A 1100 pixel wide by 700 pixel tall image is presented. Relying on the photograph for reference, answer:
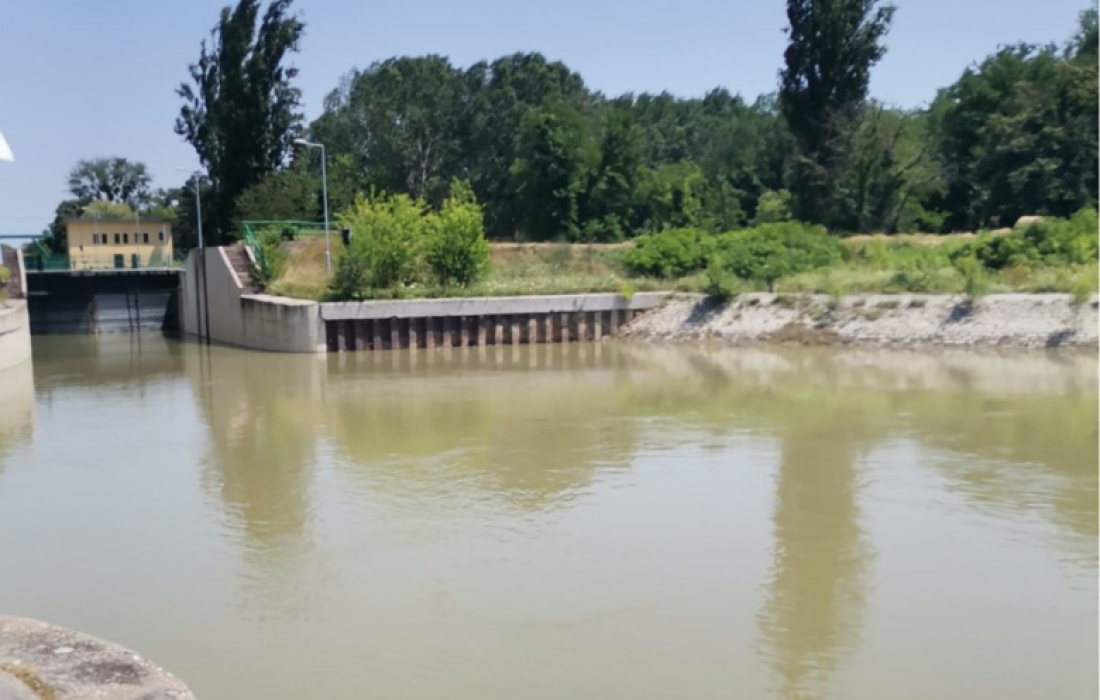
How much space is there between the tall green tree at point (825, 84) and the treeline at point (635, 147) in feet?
0.24

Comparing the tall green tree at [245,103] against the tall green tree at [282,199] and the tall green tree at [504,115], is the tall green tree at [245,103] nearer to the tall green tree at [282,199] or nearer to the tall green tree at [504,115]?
the tall green tree at [282,199]

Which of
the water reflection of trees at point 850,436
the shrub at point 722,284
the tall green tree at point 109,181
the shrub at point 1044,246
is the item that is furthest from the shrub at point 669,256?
the tall green tree at point 109,181

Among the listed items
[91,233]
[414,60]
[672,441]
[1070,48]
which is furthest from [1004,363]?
[414,60]

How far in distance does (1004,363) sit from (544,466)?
1313 centimetres

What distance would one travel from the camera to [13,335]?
26.2 metres

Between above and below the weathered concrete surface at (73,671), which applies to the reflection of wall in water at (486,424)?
below

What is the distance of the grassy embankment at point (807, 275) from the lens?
26500 millimetres

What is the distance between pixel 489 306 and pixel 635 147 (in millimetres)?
24718

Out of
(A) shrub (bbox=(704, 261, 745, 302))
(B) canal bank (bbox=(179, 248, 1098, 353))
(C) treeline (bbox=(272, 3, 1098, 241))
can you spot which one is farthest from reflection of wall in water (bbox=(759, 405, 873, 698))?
(C) treeline (bbox=(272, 3, 1098, 241))

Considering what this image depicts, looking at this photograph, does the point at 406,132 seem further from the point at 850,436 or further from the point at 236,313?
the point at 850,436

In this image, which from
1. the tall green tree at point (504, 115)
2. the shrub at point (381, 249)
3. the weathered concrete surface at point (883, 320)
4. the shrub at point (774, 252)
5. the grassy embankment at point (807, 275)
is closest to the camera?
the weathered concrete surface at point (883, 320)

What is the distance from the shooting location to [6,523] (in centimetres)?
1132

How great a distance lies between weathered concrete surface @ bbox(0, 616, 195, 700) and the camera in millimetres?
4906

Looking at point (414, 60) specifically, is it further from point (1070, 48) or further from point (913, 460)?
point (913, 460)
